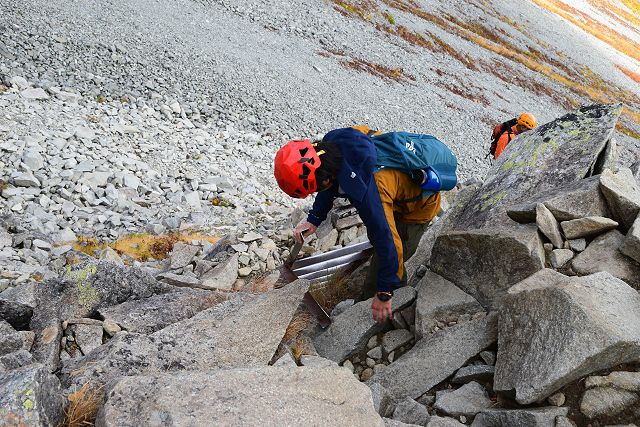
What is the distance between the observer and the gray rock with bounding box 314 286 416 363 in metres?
7.21

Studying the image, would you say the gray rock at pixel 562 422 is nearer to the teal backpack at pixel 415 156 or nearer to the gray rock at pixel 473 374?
the gray rock at pixel 473 374

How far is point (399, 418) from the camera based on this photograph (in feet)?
18.5

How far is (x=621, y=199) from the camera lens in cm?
709

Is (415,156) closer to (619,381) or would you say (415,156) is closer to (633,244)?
(633,244)

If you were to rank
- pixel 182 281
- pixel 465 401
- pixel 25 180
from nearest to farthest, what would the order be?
pixel 465 401, pixel 182 281, pixel 25 180

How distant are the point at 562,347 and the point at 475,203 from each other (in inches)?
172

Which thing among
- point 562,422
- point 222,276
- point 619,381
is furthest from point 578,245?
point 222,276

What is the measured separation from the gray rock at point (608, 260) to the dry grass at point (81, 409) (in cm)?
568

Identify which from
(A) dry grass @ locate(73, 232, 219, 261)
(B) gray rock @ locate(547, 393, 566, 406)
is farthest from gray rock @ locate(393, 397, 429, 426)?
(A) dry grass @ locate(73, 232, 219, 261)

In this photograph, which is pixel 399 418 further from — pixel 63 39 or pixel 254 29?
pixel 254 29

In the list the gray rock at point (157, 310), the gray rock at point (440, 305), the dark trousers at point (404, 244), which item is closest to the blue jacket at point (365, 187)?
the gray rock at point (440, 305)

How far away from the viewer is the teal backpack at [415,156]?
6.68 m

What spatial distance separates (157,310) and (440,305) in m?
3.67

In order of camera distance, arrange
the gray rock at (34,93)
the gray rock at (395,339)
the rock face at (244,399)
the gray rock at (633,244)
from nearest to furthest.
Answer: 1. the rock face at (244,399)
2. the gray rock at (633,244)
3. the gray rock at (395,339)
4. the gray rock at (34,93)
